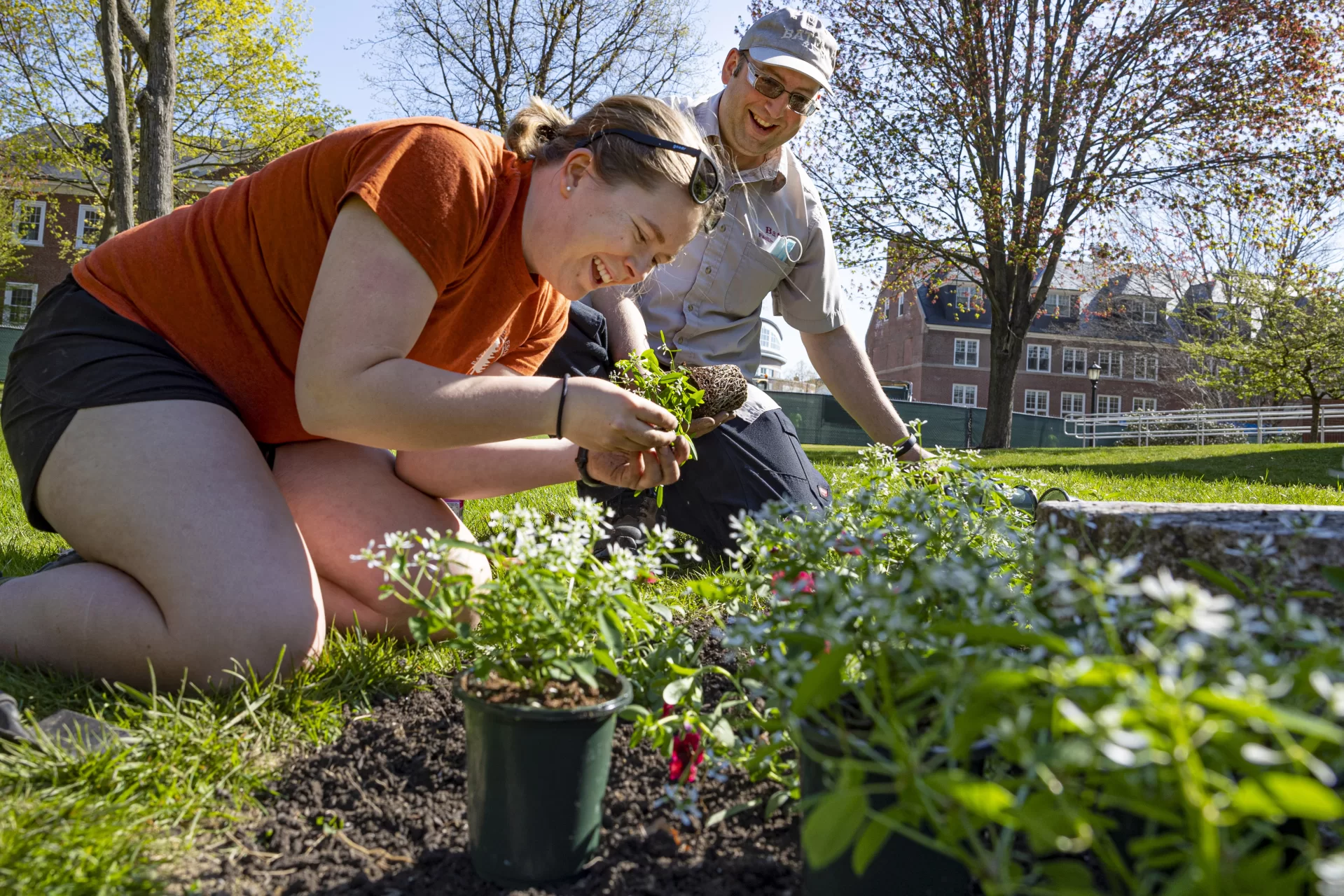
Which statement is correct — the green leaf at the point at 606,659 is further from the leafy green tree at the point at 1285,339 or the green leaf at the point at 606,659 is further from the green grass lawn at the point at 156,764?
the leafy green tree at the point at 1285,339

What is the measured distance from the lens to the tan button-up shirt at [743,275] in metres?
3.52

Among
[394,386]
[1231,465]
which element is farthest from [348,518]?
[1231,465]

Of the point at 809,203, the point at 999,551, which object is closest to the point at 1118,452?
the point at 809,203

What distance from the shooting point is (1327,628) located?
3.69 feet

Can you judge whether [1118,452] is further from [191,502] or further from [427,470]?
[191,502]

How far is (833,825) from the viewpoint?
0.77 meters

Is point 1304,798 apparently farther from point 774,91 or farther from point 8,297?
point 8,297

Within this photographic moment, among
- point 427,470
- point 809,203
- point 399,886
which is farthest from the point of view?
point 809,203

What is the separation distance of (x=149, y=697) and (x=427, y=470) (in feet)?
3.30

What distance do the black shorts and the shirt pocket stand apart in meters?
1.99

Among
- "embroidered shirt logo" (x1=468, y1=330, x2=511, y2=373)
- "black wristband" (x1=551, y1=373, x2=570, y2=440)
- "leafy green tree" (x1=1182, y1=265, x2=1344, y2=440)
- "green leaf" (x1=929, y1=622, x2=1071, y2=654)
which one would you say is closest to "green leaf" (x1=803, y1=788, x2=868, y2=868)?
"green leaf" (x1=929, y1=622, x2=1071, y2=654)

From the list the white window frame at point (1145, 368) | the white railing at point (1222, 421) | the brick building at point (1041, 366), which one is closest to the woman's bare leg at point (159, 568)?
the white railing at point (1222, 421)

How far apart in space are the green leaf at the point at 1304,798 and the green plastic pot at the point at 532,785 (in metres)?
0.83

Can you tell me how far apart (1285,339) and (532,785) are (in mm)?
23535
